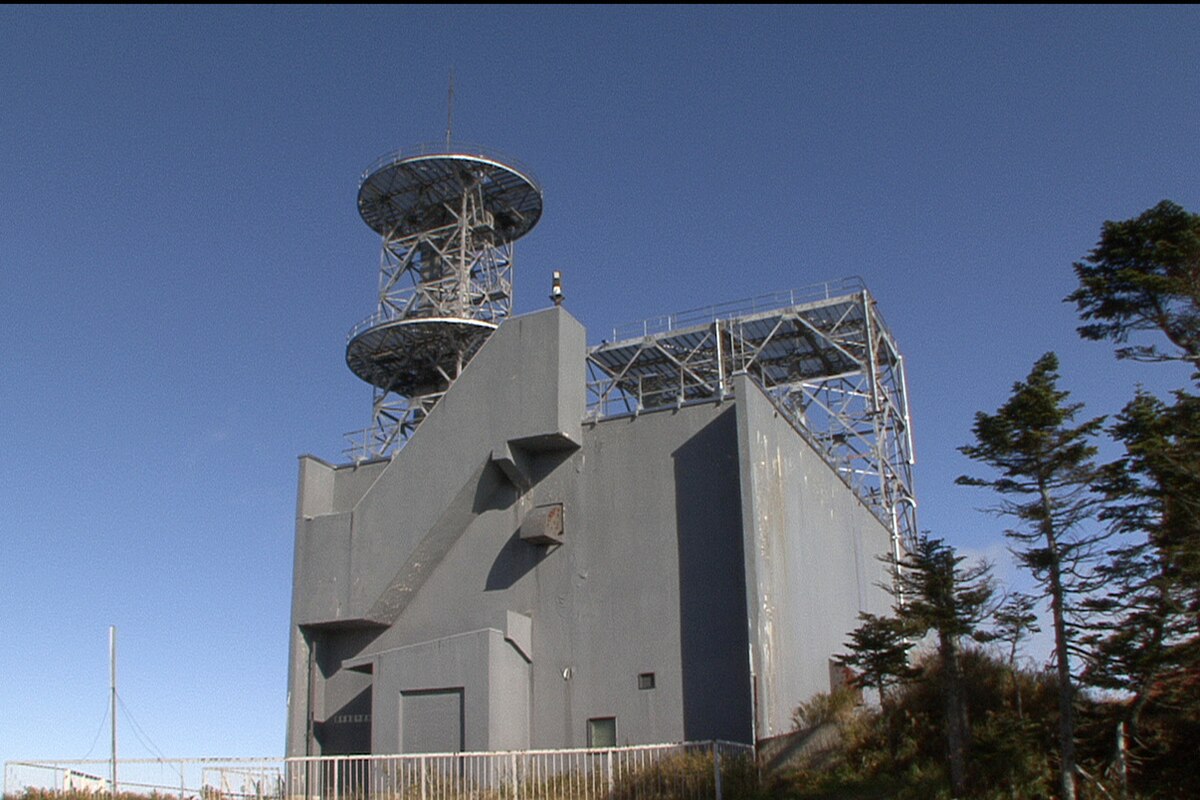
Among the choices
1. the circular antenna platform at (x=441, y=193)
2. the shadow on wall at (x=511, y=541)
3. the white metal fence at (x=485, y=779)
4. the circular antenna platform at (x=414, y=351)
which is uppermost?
the circular antenna platform at (x=441, y=193)

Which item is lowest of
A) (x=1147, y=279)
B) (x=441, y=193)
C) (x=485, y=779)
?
(x=485, y=779)

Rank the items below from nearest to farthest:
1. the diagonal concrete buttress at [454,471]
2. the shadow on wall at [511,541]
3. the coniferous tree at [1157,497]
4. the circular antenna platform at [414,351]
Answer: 1. the coniferous tree at [1157,497]
2. the shadow on wall at [511,541]
3. the diagonal concrete buttress at [454,471]
4. the circular antenna platform at [414,351]

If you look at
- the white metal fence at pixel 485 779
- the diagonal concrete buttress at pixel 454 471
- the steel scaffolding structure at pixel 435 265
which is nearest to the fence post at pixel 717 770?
the white metal fence at pixel 485 779

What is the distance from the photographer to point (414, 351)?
43.9 metres

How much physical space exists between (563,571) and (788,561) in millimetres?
5235

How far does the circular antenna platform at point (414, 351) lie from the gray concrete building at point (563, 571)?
1075 centimetres

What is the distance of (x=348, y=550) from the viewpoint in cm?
2997

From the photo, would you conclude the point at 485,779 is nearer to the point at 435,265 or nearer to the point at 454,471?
the point at 454,471

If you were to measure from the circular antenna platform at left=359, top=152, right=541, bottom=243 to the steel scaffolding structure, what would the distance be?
0.04 meters

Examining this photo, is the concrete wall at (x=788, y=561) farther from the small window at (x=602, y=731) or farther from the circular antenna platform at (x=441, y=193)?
the circular antenna platform at (x=441, y=193)

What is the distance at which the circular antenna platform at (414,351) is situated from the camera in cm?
4259

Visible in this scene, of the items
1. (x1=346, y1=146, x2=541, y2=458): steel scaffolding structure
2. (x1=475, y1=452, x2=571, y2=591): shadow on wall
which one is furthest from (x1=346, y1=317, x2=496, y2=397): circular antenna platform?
(x1=475, y1=452, x2=571, y2=591): shadow on wall

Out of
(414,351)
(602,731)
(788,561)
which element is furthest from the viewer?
(414,351)

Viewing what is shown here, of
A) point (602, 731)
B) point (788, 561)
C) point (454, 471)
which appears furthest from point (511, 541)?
point (788, 561)
